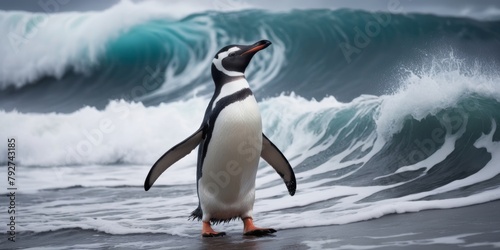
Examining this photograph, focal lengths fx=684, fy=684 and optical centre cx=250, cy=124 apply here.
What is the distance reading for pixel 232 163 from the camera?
3.54 meters

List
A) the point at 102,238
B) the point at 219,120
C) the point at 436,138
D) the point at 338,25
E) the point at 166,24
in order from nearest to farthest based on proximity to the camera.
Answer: the point at 219,120, the point at 102,238, the point at 436,138, the point at 338,25, the point at 166,24

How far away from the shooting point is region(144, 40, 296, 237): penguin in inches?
138

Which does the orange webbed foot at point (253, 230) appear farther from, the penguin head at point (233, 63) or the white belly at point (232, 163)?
the penguin head at point (233, 63)

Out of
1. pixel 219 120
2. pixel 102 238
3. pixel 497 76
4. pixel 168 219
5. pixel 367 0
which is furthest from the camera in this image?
pixel 367 0

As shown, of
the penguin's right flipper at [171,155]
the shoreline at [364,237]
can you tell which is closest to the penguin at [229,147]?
the penguin's right flipper at [171,155]

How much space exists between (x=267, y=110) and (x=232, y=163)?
18.6ft

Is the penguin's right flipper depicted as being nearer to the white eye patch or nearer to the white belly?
the white belly

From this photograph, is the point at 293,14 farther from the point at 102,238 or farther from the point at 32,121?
the point at 102,238

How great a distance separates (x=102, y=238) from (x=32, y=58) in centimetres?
845

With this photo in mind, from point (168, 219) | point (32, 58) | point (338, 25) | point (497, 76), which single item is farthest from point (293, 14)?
point (168, 219)

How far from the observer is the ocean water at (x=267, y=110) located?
5.12 metres

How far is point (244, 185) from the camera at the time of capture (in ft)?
11.8

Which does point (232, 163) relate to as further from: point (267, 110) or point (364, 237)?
point (267, 110)

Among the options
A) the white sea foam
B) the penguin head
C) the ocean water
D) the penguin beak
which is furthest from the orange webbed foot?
the white sea foam
